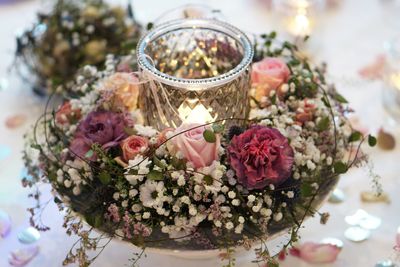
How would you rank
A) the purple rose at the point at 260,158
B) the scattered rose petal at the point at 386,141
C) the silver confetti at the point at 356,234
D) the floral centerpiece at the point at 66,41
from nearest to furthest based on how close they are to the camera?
the purple rose at the point at 260,158
the silver confetti at the point at 356,234
the scattered rose petal at the point at 386,141
the floral centerpiece at the point at 66,41

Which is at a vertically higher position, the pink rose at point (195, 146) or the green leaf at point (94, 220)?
the pink rose at point (195, 146)

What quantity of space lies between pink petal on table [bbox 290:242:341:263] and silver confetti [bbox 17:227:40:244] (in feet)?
1.72

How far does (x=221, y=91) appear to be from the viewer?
103 cm

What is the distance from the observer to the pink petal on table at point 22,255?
1128 millimetres

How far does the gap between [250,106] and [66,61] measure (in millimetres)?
537

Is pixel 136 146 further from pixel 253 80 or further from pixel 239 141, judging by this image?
pixel 253 80

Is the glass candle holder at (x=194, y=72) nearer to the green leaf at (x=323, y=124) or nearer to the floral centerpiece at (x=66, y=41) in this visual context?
the green leaf at (x=323, y=124)

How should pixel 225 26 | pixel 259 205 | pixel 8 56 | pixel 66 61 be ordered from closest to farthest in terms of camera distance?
1. pixel 259 205
2. pixel 225 26
3. pixel 66 61
4. pixel 8 56

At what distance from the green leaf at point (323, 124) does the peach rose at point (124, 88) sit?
1.14 ft

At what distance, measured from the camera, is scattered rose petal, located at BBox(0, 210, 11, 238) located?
1.19m

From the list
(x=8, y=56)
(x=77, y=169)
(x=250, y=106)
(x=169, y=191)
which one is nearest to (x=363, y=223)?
(x=250, y=106)

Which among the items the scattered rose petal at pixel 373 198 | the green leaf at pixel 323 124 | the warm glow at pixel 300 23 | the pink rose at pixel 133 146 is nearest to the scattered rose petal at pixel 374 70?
the warm glow at pixel 300 23

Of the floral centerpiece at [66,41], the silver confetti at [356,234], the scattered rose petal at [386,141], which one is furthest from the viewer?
the floral centerpiece at [66,41]

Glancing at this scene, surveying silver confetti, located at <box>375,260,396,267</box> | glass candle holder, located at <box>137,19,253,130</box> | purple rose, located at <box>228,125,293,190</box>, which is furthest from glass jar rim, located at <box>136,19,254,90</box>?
silver confetti, located at <box>375,260,396,267</box>
